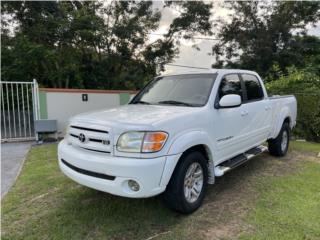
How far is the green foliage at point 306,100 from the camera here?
9125 mm

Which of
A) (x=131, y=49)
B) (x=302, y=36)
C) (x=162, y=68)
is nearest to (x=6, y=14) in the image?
(x=131, y=49)

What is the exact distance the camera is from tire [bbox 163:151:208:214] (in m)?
3.35

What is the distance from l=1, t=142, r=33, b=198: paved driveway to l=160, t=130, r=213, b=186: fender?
2785 millimetres

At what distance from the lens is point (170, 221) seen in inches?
A: 138

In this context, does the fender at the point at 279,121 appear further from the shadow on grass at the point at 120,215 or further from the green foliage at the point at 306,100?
the green foliage at the point at 306,100

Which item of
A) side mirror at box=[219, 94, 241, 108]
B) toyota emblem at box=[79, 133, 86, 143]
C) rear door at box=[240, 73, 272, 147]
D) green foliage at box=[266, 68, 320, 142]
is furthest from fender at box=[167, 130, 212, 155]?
green foliage at box=[266, 68, 320, 142]

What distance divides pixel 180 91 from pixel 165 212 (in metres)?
1.74

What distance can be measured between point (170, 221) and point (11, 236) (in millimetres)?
1764

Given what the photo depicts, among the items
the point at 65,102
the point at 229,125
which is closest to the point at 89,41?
the point at 65,102

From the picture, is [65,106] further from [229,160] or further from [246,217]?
[246,217]

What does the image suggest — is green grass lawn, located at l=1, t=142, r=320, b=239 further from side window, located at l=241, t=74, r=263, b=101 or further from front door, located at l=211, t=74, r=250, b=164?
side window, located at l=241, t=74, r=263, b=101

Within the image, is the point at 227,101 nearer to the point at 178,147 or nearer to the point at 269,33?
the point at 178,147

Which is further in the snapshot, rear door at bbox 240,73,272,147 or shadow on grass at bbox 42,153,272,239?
rear door at bbox 240,73,272,147

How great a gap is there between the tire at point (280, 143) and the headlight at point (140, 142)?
405cm
